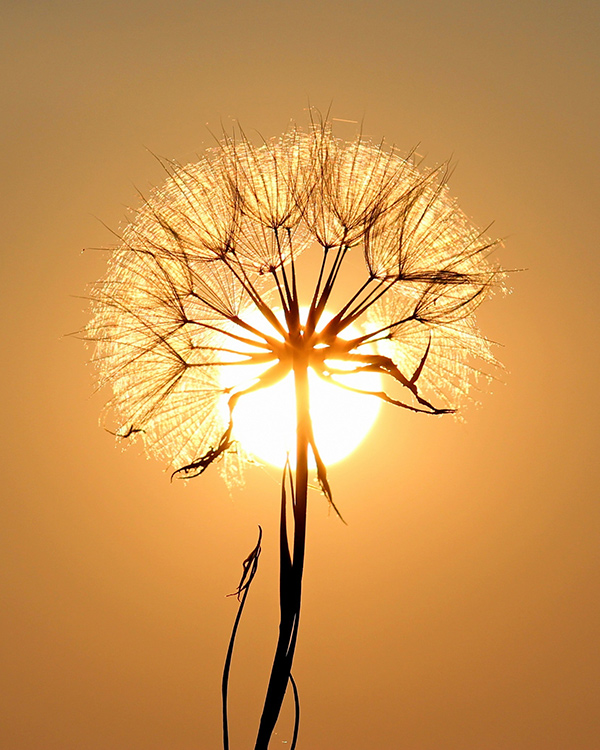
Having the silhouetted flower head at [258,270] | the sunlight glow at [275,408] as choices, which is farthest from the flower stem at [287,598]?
the silhouetted flower head at [258,270]

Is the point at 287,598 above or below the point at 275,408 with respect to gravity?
below

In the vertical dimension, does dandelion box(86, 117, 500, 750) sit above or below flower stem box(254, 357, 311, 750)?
above

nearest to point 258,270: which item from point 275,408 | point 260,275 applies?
point 260,275

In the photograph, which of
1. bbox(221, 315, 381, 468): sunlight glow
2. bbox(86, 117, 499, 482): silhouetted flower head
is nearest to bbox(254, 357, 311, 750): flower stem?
bbox(221, 315, 381, 468): sunlight glow

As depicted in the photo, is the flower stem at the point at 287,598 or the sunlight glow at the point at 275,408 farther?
the sunlight glow at the point at 275,408

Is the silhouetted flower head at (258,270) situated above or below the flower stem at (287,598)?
above

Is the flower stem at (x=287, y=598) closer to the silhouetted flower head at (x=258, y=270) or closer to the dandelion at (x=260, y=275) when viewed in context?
the dandelion at (x=260, y=275)

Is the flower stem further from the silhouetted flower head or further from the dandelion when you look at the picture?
the silhouetted flower head

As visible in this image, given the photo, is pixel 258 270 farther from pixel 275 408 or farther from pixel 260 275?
pixel 275 408
